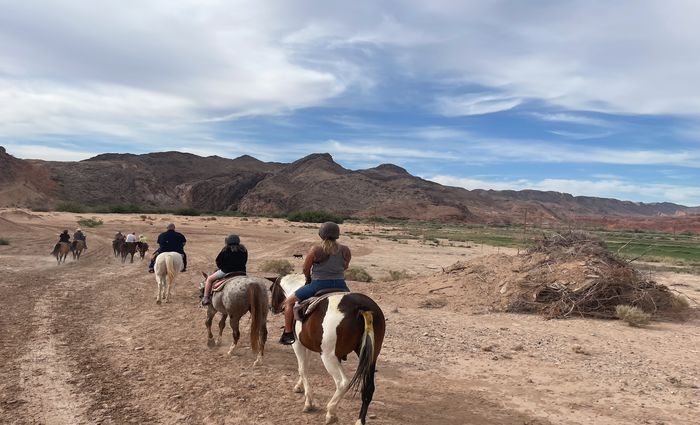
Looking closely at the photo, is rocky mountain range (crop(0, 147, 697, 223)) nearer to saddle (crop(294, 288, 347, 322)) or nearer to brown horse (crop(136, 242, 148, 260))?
brown horse (crop(136, 242, 148, 260))

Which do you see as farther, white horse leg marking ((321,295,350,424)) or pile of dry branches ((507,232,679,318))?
pile of dry branches ((507,232,679,318))

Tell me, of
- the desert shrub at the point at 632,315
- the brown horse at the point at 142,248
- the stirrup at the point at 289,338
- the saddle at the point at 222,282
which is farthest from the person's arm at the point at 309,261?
the brown horse at the point at 142,248

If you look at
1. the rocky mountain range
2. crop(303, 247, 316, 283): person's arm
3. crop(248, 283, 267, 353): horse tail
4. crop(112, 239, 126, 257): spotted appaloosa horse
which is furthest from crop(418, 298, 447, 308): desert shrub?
the rocky mountain range

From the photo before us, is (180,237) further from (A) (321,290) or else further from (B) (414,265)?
(B) (414,265)

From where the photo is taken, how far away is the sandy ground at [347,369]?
657 cm

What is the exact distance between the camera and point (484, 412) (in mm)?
6793

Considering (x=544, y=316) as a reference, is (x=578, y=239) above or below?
above

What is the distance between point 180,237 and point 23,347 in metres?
6.00

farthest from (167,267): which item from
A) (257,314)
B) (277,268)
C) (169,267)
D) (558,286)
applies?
(558,286)

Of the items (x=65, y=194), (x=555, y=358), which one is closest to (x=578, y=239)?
(x=555, y=358)

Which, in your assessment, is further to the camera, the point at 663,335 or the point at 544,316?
the point at 544,316

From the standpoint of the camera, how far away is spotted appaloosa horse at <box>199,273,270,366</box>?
8438mm

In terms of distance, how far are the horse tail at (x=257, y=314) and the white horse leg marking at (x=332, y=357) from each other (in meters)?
2.55

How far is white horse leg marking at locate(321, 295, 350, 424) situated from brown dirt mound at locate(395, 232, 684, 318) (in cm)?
908
